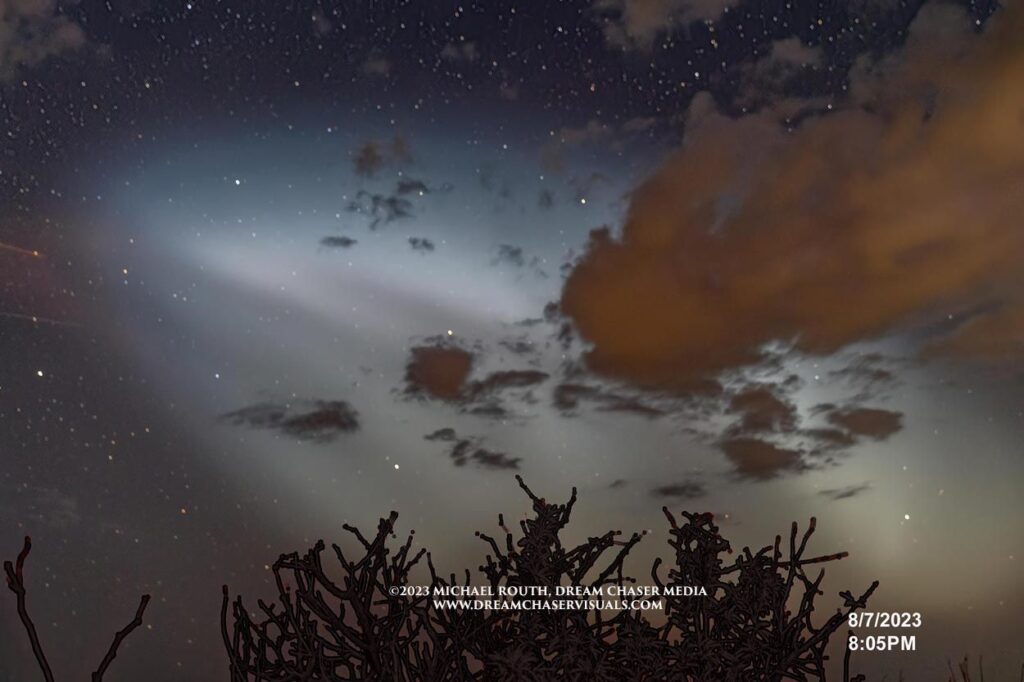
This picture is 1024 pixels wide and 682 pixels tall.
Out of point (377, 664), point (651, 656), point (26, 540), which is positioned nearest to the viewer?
point (26, 540)

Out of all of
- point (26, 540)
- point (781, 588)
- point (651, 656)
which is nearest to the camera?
point (26, 540)

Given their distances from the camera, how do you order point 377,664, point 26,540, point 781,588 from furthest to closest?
point 781,588 < point 377,664 < point 26,540

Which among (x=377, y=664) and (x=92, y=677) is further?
(x=377, y=664)

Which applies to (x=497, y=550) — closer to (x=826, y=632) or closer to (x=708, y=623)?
(x=708, y=623)

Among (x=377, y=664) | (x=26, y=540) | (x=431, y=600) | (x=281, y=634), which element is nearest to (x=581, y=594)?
(x=431, y=600)

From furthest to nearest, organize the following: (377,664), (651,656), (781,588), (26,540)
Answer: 1. (781,588)
2. (651,656)
3. (377,664)
4. (26,540)

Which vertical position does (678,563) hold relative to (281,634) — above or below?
above

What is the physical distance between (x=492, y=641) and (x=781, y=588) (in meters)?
0.67

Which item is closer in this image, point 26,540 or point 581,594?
point 26,540

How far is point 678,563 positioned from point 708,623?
15 centimetres

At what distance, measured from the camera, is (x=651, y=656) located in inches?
74.7

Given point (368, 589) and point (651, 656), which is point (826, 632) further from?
point (368, 589)

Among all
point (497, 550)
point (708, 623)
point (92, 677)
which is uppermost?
point (497, 550)

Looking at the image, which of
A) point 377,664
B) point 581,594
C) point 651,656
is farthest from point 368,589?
point 651,656
